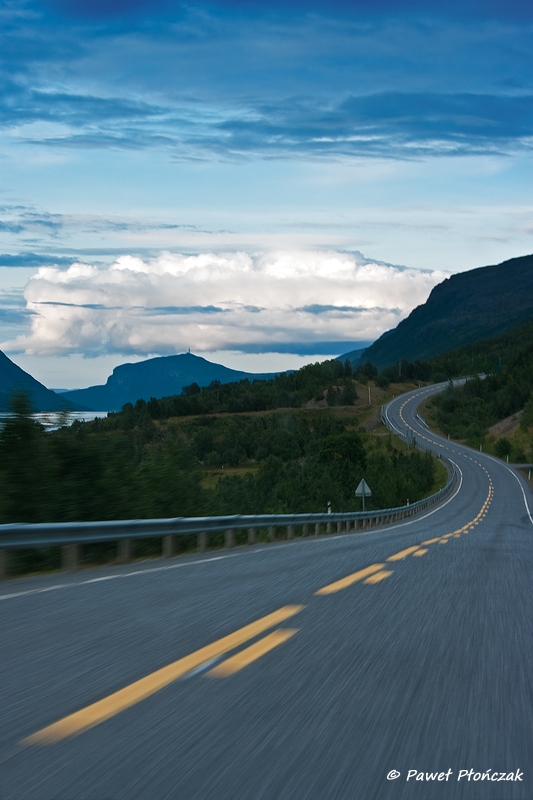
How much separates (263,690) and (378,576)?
6081 millimetres

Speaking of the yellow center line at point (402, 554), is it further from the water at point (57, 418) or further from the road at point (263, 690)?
Answer: the water at point (57, 418)

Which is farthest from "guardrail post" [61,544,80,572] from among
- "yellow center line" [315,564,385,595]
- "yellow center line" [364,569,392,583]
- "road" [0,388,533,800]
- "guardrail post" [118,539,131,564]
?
"yellow center line" [364,569,392,583]

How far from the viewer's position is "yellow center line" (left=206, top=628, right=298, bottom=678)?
5.67 meters

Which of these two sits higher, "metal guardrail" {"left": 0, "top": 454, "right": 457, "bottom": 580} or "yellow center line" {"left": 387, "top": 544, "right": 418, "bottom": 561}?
"metal guardrail" {"left": 0, "top": 454, "right": 457, "bottom": 580}

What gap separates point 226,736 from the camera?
4.34 m

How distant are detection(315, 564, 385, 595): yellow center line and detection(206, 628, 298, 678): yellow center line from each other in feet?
7.95

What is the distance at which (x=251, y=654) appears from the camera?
244 inches

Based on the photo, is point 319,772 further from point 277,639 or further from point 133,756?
point 277,639

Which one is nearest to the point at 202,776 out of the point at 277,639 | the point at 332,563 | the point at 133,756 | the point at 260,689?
the point at 133,756

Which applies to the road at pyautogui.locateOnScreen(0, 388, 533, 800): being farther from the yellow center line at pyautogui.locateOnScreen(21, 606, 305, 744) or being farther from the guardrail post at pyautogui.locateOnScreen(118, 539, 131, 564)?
the guardrail post at pyautogui.locateOnScreen(118, 539, 131, 564)

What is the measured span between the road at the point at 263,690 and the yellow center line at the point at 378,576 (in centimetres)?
42

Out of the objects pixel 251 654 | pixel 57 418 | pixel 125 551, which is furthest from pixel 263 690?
pixel 57 418

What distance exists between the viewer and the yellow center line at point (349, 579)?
957cm
